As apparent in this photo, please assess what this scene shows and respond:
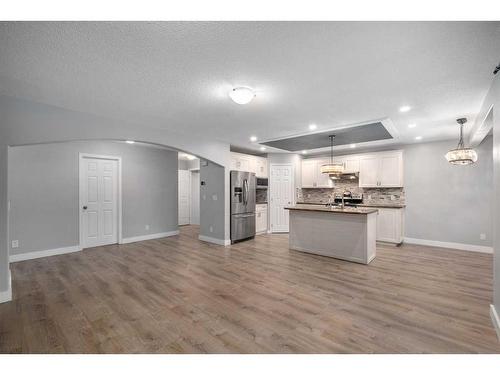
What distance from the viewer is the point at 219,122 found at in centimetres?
416

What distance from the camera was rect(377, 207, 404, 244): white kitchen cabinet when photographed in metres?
5.71

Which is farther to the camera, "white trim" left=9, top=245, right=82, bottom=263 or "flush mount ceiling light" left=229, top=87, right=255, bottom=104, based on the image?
"white trim" left=9, top=245, right=82, bottom=263

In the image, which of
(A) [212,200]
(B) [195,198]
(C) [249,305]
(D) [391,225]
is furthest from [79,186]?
(D) [391,225]

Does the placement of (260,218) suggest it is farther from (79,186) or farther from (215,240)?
(79,186)

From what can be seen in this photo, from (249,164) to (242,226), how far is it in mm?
1851

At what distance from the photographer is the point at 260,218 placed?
23.8 ft

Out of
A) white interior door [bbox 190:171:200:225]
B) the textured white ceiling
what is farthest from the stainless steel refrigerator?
white interior door [bbox 190:171:200:225]

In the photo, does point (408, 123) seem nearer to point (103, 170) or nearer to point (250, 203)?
point (250, 203)

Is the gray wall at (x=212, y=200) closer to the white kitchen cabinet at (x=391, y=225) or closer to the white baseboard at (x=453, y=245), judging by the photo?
the white kitchen cabinet at (x=391, y=225)

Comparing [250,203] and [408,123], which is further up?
[408,123]

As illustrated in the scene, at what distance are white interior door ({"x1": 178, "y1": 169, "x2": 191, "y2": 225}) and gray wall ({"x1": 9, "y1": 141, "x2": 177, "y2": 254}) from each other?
2.31m

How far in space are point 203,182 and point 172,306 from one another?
3.96m

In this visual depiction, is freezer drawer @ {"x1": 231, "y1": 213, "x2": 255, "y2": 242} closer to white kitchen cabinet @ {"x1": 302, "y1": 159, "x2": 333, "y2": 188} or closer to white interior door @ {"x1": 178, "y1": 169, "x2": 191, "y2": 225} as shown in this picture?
white kitchen cabinet @ {"x1": 302, "y1": 159, "x2": 333, "y2": 188}
